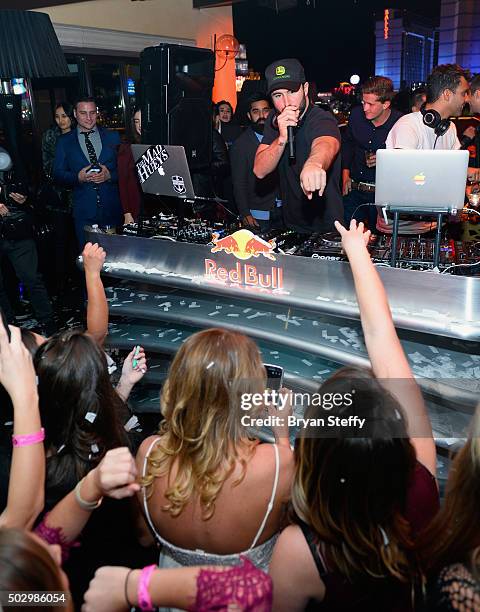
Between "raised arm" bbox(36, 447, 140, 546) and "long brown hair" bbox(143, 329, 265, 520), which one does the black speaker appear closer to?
"long brown hair" bbox(143, 329, 265, 520)

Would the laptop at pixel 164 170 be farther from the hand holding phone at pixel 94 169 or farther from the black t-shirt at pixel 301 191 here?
the hand holding phone at pixel 94 169

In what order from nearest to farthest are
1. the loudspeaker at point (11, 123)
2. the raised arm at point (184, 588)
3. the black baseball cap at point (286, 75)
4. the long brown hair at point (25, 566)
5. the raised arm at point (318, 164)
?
the long brown hair at point (25, 566) < the raised arm at point (184, 588) < the raised arm at point (318, 164) < the black baseball cap at point (286, 75) < the loudspeaker at point (11, 123)

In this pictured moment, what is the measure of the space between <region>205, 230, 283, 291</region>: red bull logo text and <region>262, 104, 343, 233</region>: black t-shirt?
43 cm

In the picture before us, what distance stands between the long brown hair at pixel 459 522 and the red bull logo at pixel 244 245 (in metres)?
1.84

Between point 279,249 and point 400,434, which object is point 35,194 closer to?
point 279,249

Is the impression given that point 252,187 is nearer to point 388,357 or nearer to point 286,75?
point 286,75

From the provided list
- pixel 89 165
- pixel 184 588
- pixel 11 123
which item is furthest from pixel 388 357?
pixel 11 123

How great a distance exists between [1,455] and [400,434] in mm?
1093

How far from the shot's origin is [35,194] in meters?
5.47

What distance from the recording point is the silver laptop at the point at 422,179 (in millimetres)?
2262

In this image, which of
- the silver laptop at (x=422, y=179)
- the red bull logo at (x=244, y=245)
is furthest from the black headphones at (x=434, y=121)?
the red bull logo at (x=244, y=245)

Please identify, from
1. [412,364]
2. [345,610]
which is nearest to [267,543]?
[345,610]

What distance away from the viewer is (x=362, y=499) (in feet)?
3.45

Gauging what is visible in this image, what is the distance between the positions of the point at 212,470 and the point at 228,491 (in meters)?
0.06
